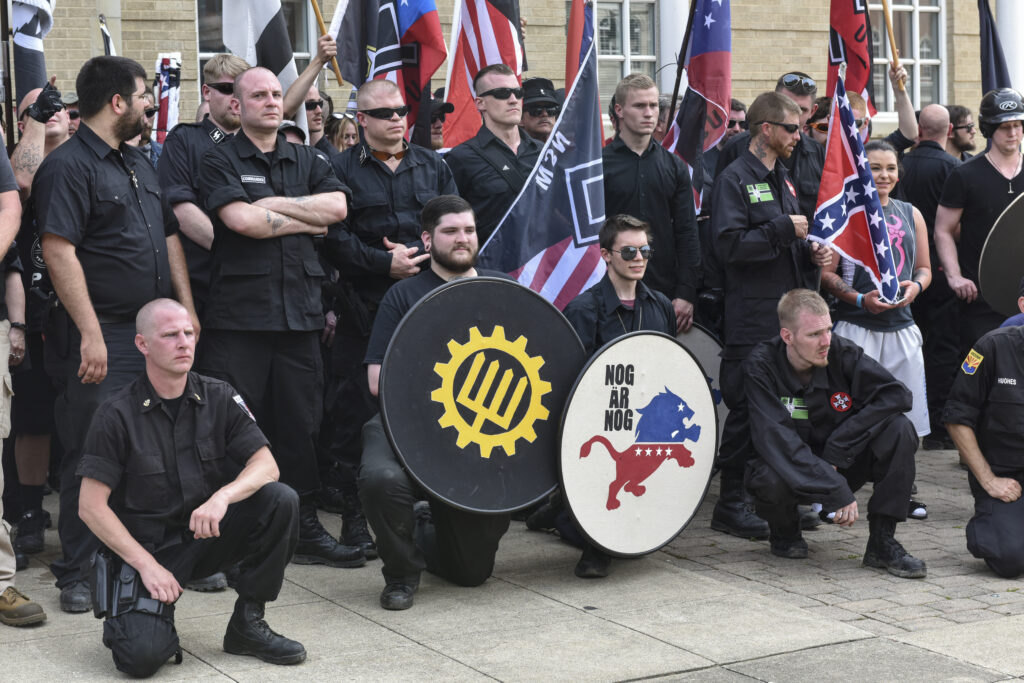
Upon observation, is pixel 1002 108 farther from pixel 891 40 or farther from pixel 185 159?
pixel 185 159

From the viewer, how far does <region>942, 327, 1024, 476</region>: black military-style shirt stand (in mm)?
6359

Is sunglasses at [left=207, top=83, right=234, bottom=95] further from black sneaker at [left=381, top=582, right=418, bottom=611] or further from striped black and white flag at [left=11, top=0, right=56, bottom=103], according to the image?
black sneaker at [left=381, top=582, right=418, bottom=611]

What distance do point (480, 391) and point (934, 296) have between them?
450cm

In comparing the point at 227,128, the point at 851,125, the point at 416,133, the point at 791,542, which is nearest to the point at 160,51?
the point at 416,133

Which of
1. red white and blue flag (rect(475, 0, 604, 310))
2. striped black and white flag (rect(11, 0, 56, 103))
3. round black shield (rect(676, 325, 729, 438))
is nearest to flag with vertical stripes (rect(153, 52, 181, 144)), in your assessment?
striped black and white flag (rect(11, 0, 56, 103))

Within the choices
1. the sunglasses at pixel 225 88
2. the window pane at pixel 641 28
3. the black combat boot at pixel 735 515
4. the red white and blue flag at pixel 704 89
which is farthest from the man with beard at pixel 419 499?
the window pane at pixel 641 28

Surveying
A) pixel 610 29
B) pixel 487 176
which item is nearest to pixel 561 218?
pixel 487 176

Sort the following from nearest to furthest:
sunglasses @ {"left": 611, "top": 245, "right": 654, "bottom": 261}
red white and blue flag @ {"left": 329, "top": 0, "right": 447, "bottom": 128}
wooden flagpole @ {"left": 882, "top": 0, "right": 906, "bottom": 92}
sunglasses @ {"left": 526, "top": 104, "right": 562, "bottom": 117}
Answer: sunglasses @ {"left": 611, "top": 245, "right": 654, "bottom": 261}, red white and blue flag @ {"left": 329, "top": 0, "right": 447, "bottom": 128}, sunglasses @ {"left": 526, "top": 104, "right": 562, "bottom": 117}, wooden flagpole @ {"left": 882, "top": 0, "right": 906, "bottom": 92}

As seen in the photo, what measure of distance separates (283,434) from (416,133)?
2.31m

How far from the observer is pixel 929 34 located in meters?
17.7

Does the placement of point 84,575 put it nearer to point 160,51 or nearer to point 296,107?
point 296,107

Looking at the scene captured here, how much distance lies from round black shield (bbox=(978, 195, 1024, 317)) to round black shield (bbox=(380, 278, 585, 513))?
2882 millimetres

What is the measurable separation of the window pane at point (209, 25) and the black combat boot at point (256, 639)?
9591mm

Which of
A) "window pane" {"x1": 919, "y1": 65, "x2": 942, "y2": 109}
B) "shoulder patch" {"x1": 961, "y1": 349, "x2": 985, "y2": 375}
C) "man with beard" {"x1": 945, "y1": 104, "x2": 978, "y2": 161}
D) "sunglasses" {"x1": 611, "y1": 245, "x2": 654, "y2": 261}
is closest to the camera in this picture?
"sunglasses" {"x1": 611, "y1": 245, "x2": 654, "y2": 261}
